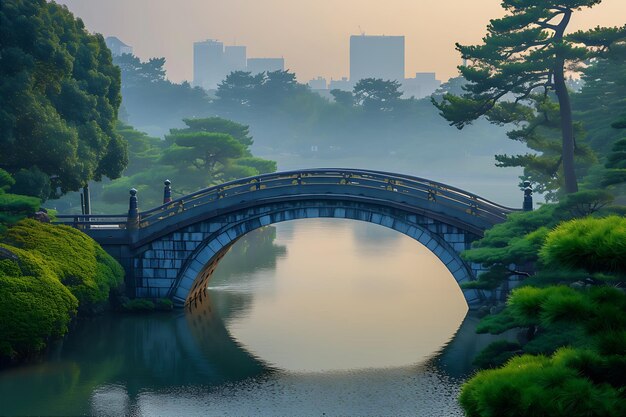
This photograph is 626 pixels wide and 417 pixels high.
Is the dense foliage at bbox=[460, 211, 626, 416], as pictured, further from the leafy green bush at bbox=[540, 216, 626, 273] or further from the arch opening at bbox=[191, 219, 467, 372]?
the arch opening at bbox=[191, 219, 467, 372]

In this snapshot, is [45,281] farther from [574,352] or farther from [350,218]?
[574,352]

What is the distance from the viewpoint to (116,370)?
89.3ft

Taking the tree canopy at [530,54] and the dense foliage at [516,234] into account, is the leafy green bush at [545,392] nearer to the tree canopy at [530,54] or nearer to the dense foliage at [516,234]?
the dense foliage at [516,234]

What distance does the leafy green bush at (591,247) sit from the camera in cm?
1171

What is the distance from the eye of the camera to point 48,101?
3616cm

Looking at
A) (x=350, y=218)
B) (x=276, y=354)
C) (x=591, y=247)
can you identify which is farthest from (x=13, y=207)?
(x=591, y=247)

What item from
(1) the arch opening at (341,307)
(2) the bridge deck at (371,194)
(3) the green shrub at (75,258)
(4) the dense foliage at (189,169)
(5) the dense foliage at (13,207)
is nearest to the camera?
(5) the dense foliage at (13,207)

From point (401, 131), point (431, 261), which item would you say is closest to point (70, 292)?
point (431, 261)

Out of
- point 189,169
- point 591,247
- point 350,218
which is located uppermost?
point 189,169

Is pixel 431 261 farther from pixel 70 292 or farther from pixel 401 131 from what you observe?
pixel 401 131

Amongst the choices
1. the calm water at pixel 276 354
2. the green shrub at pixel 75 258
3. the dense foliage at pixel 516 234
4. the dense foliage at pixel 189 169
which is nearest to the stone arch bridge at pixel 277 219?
the green shrub at pixel 75 258

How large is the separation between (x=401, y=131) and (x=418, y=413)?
11205 cm

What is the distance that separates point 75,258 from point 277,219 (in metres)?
7.15

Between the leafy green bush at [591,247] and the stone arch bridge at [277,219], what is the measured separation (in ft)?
67.1
